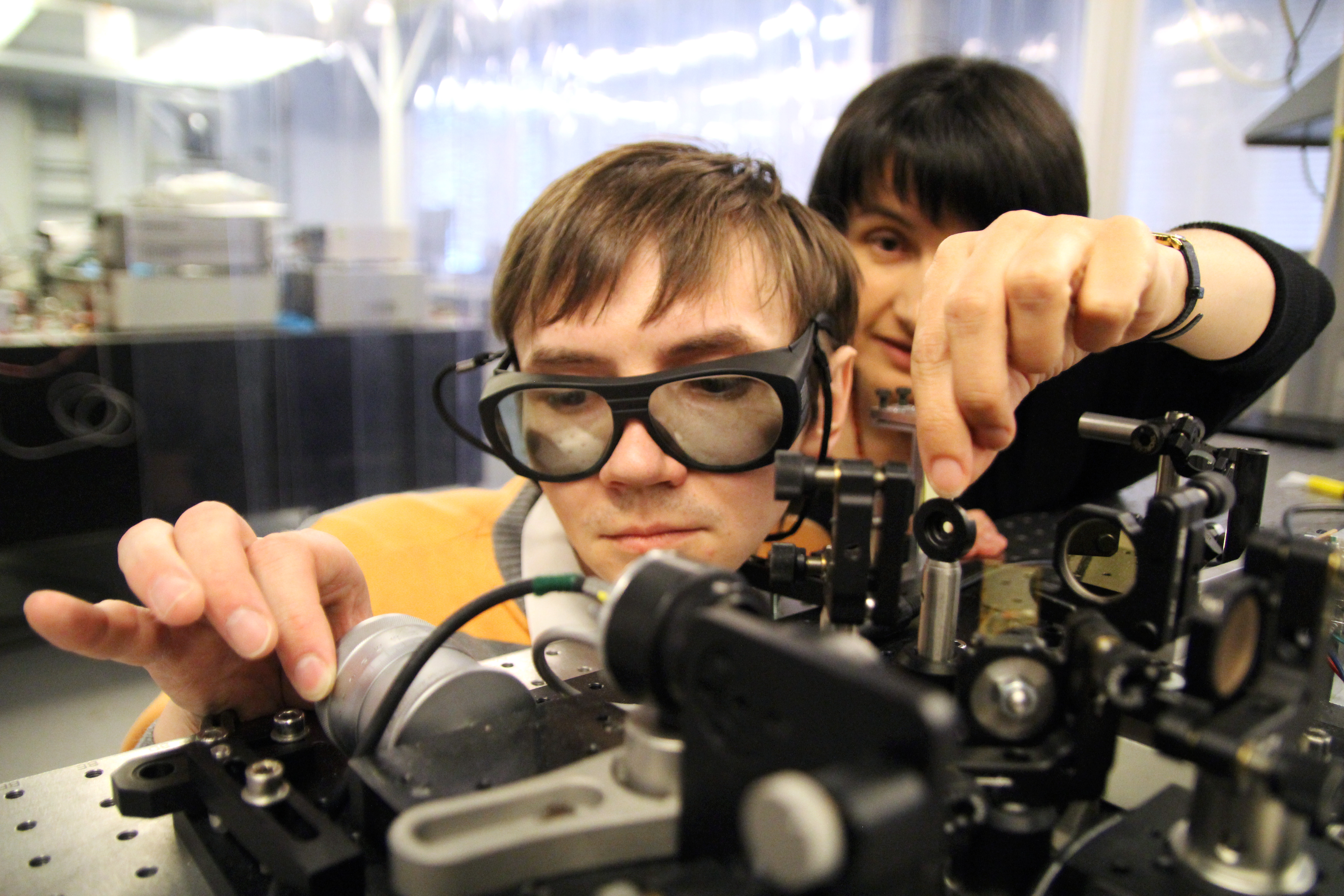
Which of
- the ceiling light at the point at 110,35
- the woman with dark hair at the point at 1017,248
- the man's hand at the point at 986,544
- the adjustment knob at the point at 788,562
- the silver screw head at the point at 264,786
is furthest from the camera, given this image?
the ceiling light at the point at 110,35

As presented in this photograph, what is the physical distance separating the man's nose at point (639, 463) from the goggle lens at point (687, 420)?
0.04 ft

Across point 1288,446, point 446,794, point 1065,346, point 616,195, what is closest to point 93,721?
point 616,195

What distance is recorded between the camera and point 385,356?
3.81 meters

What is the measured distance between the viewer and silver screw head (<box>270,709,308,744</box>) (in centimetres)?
56

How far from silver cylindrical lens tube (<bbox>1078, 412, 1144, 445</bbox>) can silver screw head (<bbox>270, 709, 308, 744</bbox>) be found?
0.61m

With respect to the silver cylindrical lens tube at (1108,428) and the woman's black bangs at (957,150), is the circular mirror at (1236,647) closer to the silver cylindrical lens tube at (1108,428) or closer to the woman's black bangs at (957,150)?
the silver cylindrical lens tube at (1108,428)

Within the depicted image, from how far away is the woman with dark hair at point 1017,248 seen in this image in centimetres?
73

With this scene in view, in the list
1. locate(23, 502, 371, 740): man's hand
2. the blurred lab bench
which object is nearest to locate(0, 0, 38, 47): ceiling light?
the blurred lab bench

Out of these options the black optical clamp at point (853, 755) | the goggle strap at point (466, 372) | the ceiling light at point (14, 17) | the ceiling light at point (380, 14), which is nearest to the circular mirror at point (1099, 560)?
the black optical clamp at point (853, 755)

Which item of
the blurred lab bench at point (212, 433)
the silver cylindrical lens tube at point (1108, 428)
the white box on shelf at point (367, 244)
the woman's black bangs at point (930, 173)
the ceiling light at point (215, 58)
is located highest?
the ceiling light at point (215, 58)

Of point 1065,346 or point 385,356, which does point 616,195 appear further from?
point 385,356

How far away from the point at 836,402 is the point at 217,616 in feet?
2.44

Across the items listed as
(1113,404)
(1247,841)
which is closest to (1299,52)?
(1113,404)

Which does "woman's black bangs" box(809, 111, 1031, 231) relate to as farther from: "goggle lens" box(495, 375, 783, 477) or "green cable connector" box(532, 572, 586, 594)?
"green cable connector" box(532, 572, 586, 594)
